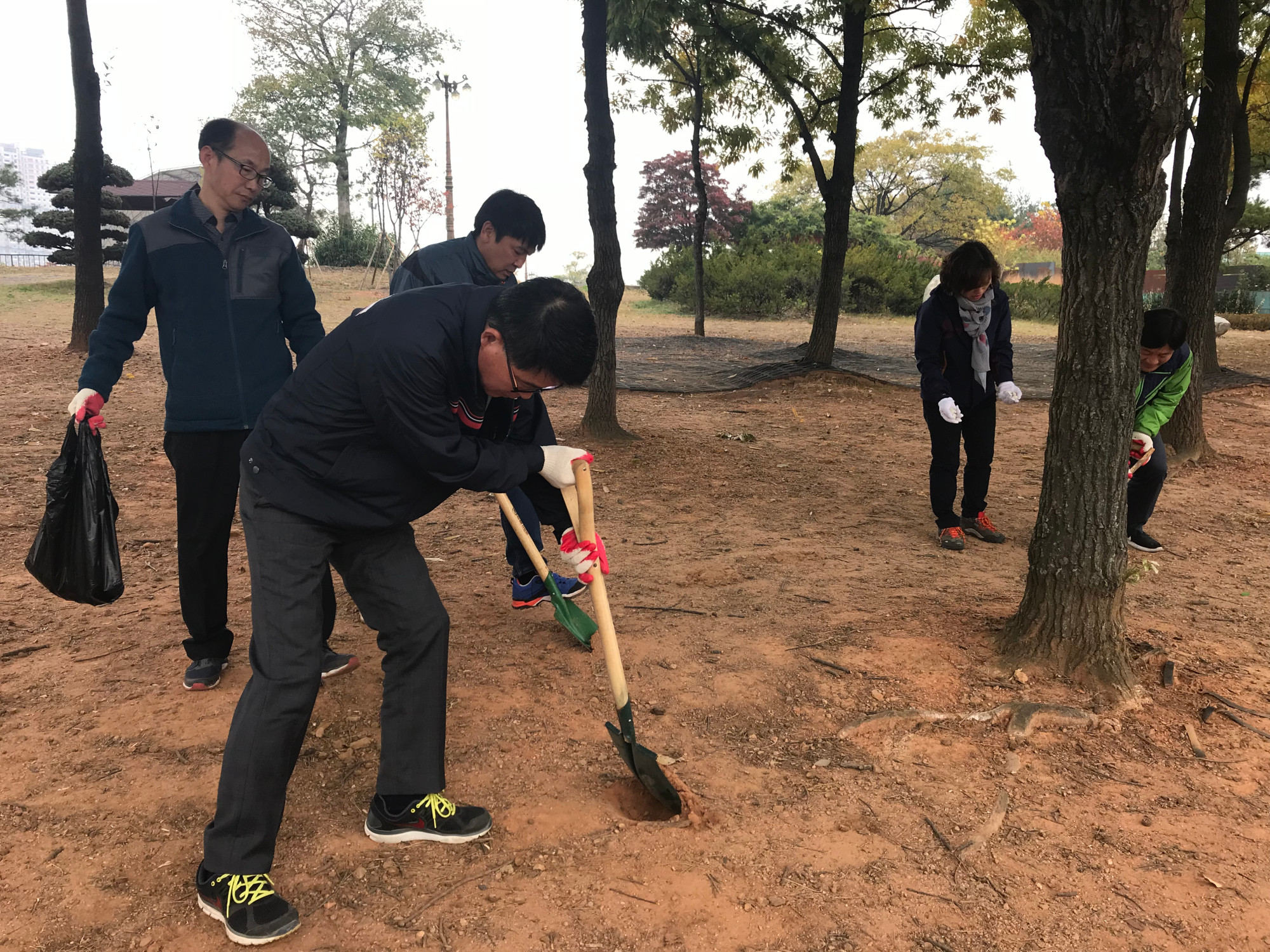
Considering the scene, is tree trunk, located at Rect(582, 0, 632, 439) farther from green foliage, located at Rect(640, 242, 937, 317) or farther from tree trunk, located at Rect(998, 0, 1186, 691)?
green foliage, located at Rect(640, 242, 937, 317)

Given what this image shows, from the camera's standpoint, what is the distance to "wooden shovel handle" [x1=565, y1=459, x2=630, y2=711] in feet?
7.40

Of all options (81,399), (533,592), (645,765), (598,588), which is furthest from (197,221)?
(645,765)

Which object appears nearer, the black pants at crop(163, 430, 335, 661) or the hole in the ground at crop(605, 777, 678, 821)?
the hole in the ground at crop(605, 777, 678, 821)

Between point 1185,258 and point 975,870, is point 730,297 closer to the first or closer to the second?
point 1185,258

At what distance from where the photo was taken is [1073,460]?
2977 millimetres

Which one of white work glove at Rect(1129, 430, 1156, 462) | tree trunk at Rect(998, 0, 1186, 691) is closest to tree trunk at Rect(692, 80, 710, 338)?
white work glove at Rect(1129, 430, 1156, 462)

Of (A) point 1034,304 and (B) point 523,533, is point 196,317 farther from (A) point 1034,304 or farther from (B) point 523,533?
(A) point 1034,304

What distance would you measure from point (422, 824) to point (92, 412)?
1620 millimetres

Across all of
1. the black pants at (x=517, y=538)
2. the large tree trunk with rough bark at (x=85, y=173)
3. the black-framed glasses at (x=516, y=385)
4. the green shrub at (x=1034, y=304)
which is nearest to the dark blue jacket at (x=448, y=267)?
the black pants at (x=517, y=538)

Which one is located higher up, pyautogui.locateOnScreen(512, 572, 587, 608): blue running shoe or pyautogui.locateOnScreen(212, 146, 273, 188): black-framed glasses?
pyautogui.locateOnScreen(212, 146, 273, 188): black-framed glasses

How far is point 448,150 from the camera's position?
75.9 ft

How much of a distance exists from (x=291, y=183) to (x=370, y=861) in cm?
2236

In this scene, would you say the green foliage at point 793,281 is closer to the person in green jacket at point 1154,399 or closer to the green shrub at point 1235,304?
the green shrub at point 1235,304

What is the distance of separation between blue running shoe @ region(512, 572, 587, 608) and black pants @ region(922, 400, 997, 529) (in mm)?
2251
